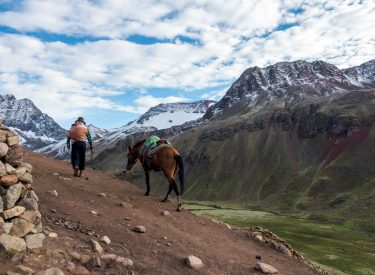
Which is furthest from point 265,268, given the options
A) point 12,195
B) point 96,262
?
point 12,195

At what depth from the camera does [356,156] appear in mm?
194000

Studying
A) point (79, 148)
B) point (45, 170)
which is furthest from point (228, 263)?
point (45, 170)

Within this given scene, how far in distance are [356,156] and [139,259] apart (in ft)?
641

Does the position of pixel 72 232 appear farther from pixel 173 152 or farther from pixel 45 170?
pixel 45 170

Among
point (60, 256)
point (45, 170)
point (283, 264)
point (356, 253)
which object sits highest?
point (45, 170)

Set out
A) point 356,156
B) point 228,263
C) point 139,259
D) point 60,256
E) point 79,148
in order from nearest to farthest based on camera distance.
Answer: point 60,256, point 139,259, point 228,263, point 79,148, point 356,156

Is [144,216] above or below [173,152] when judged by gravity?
below

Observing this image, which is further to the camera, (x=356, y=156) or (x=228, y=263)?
(x=356, y=156)

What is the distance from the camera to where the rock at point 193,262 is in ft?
48.2

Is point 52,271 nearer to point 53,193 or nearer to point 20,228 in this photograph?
point 20,228

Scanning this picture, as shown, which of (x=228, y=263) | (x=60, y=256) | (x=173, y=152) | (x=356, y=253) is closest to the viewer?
(x=60, y=256)

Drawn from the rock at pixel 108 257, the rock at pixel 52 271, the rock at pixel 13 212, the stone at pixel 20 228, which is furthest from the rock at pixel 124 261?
the rock at pixel 13 212

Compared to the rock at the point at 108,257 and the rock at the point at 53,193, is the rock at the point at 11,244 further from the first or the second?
the rock at the point at 53,193

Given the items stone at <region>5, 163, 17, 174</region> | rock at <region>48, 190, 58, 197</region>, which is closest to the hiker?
rock at <region>48, 190, 58, 197</region>
